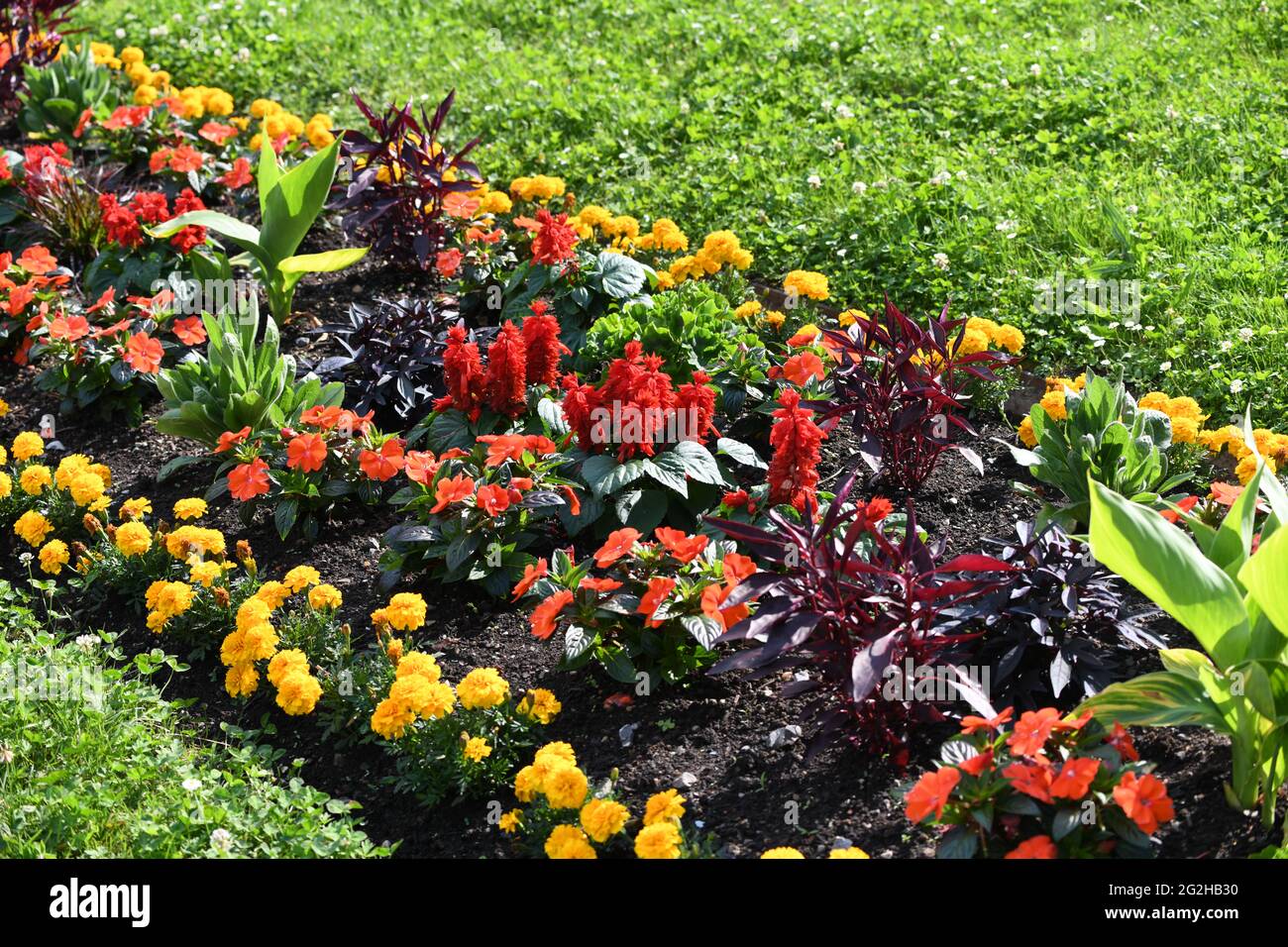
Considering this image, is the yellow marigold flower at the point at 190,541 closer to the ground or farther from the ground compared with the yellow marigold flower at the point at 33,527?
farther from the ground

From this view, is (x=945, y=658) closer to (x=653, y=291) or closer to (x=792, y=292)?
(x=792, y=292)

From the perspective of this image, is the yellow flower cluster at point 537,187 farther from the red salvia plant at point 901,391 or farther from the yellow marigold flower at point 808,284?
the red salvia plant at point 901,391

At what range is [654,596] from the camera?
3410 mm

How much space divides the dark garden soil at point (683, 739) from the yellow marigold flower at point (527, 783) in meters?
0.21

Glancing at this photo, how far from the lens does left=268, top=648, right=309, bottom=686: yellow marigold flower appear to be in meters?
3.56

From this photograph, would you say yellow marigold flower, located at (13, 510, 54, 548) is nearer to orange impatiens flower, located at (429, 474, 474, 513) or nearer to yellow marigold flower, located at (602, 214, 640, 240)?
orange impatiens flower, located at (429, 474, 474, 513)

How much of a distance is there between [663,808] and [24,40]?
19.0 ft

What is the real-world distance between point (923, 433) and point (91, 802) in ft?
8.36

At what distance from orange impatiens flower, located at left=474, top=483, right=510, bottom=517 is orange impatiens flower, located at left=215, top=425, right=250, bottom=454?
3.06 feet

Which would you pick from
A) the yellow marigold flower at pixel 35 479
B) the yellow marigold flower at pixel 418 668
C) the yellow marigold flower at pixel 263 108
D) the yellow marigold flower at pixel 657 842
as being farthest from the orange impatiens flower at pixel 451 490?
the yellow marigold flower at pixel 263 108

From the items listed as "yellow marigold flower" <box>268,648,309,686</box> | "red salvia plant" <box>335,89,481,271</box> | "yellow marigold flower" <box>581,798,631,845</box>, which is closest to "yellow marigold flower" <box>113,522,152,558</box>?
"yellow marigold flower" <box>268,648,309,686</box>

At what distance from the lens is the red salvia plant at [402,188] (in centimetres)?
537

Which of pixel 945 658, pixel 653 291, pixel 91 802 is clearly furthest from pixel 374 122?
pixel 945 658

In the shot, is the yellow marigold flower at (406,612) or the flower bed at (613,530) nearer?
the flower bed at (613,530)
